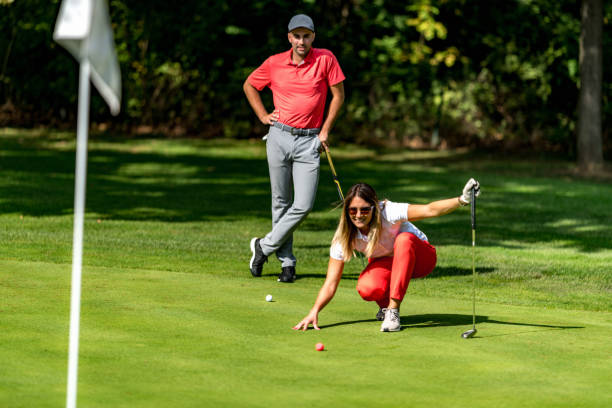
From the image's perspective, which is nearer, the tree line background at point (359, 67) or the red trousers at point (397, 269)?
the red trousers at point (397, 269)

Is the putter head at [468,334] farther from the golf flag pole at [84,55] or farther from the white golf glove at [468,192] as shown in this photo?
the golf flag pole at [84,55]

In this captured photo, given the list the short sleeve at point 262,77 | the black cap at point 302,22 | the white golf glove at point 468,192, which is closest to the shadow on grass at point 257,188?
the short sleeve at point 262,77

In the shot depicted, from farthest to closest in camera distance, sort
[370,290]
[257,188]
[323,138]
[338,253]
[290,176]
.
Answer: [257,188] → [290,176] → [323,138] → [370,290] → [338,253]

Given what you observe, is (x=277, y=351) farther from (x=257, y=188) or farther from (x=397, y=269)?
(x=257, y=188)

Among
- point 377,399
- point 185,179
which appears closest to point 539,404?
point 377,399

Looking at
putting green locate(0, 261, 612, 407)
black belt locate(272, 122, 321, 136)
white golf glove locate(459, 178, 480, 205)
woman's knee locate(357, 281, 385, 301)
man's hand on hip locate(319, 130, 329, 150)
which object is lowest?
putting green locate(0, 261, 612, 407)

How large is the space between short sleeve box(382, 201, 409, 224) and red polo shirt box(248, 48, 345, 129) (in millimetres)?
2314

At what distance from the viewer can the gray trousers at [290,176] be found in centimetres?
907

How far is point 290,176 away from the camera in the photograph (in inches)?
368

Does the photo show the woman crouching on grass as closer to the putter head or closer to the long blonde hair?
the long blonde hair

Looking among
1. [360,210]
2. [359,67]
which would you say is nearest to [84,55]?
[360,210]

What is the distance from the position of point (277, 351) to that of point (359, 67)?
24.4 meters

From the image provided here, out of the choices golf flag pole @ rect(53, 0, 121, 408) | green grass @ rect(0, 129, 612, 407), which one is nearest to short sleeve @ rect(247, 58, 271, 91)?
green grass @ rect(0, 129, 612, 407)

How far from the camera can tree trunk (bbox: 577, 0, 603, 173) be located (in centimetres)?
2319
